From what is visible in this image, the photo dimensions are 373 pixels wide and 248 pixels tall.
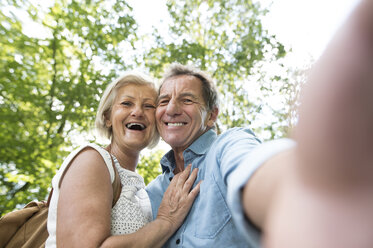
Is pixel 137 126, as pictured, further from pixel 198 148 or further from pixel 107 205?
pixel 107 205

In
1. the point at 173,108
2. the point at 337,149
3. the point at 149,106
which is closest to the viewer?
the point at 337,149

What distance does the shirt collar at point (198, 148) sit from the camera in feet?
7.44

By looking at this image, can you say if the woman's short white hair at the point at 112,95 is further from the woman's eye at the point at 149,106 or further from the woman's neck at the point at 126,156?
the woman's neck at the point at 126,156

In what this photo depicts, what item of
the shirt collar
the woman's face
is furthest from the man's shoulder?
the woman's face

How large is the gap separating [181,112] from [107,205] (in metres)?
1.15

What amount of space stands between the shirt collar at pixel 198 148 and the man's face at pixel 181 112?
12 cm

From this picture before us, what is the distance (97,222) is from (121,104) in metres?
1.42

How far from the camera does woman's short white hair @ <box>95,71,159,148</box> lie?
2.83 metres

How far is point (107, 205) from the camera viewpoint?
1680 millimetres

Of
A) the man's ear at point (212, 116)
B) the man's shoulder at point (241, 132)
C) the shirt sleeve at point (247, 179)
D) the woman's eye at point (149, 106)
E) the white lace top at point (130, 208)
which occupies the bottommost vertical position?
the white lace top at point (130, 208)

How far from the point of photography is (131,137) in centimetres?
268

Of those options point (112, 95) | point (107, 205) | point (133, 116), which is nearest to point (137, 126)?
point (133, 116)

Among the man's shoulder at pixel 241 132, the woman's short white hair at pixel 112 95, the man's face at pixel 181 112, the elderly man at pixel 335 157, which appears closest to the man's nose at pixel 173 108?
the man's face at pixel 181 112

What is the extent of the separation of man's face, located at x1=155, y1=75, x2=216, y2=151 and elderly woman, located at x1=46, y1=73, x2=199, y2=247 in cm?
27
